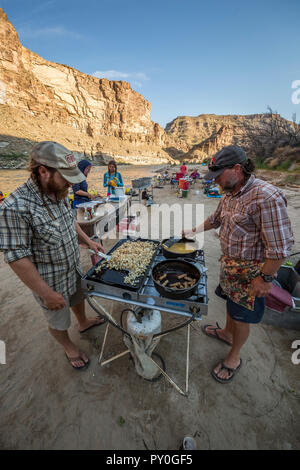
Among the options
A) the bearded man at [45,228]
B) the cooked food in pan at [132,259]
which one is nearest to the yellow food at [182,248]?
the cooked food in pan at [132,259]

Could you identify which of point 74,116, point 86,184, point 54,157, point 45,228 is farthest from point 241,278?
point 74,116

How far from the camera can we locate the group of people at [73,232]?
155 cm

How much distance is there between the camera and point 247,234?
1.80 meters

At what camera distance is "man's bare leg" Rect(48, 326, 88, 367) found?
2.35 m

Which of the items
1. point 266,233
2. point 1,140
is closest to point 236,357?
point 266,233

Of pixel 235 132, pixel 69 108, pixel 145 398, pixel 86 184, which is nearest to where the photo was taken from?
pixel 145 398

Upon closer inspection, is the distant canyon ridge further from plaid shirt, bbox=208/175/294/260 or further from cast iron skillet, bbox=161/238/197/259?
plaid shirt, bbox=208/175/294/260

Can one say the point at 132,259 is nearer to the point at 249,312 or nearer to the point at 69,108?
the point at 249,312

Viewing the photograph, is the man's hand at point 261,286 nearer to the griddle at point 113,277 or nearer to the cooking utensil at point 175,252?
the cooking utensil at point 175,252

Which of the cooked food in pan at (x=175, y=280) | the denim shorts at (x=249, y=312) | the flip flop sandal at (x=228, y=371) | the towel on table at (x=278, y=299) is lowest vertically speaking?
the flip flop sandal at (x=228, y=371)

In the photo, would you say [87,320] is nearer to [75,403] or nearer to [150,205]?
[75,403]

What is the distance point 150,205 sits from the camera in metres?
10.9

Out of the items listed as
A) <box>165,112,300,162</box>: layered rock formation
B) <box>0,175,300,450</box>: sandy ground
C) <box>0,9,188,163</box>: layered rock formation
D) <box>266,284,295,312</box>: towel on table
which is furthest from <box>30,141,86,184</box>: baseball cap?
<box>0,9,188,163</box>: layered rock formation

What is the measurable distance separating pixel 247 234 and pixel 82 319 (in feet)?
9.18
